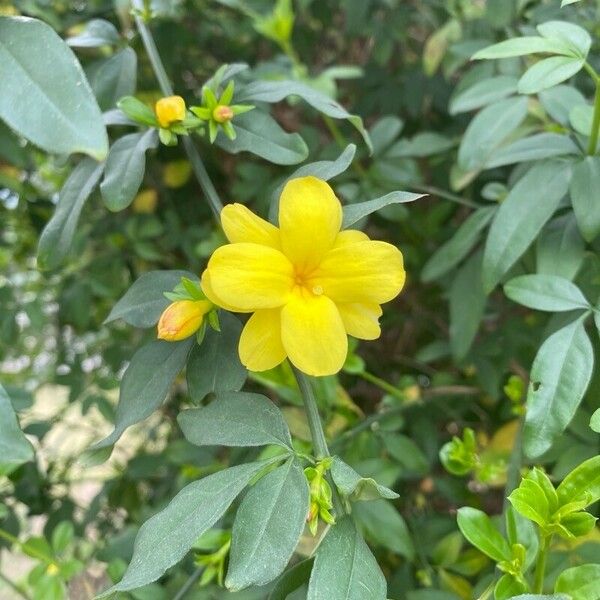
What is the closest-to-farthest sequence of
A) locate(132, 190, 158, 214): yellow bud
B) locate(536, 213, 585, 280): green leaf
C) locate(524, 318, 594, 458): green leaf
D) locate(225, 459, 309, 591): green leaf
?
locate(225, 459, 309, 591): green leaf
locate(524, 318, 594, 458): green leaf
locate(536, 213, 585, 280): green leaf
locate(132, 190, 158, 214): yellow bud

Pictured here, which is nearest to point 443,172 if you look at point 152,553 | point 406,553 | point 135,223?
point 135,223

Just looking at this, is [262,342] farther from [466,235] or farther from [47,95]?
[466,235]

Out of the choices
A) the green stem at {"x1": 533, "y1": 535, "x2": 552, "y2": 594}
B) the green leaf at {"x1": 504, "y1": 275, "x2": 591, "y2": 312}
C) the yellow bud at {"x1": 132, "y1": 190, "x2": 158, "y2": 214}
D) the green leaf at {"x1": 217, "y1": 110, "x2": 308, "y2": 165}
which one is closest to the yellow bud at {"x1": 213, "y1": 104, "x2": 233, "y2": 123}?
the green leaf at {"x1": 217, "y1": 110, "x2": 308, "y2": 165}

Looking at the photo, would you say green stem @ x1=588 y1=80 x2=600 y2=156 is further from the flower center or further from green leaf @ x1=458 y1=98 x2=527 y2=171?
the flower center

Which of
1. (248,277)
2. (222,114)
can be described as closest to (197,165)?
(222,114)

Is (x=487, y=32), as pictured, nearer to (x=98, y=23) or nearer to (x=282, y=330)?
(x=98, y=23)
